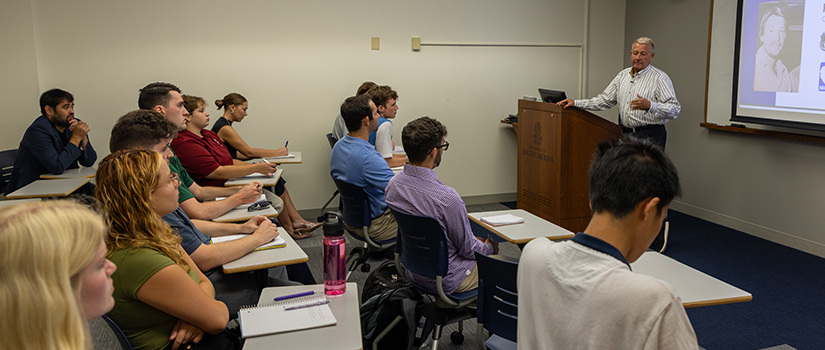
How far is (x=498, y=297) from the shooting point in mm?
2205

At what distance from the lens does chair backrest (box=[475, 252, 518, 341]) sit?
212 centimetres

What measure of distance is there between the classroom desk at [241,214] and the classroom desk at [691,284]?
1958mm

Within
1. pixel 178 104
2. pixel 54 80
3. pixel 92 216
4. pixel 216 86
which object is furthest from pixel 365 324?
pixel 54 80

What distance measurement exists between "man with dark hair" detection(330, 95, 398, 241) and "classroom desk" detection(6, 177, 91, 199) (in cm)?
173

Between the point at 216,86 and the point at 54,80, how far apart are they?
1456 millimetres

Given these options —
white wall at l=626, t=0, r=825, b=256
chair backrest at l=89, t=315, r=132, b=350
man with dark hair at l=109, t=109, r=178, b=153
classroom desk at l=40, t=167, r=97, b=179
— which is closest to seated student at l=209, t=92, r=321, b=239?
classroom desk at l=40, t=167, r=97, b=179

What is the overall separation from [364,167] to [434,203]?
4.06 feet

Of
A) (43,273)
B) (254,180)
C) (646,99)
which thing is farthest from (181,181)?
(646,99)

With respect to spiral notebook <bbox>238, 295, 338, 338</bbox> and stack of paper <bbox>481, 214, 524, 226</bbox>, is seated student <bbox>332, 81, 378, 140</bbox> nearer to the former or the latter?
stack of paper <bbox>481, 214, 524, 226</bbox>

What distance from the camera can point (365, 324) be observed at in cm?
262

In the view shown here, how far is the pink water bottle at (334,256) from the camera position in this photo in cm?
205

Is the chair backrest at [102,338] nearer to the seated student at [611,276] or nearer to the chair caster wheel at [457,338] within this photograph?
the chair caster wheel at [457,338]

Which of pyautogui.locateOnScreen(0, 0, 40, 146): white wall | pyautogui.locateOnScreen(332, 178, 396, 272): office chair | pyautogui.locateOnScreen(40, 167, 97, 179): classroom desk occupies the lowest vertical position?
pyautogui.locateOnScreen(332, 178, 396, 272): office chair

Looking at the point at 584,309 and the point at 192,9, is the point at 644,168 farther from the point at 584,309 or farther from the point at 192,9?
the point at 192,9
